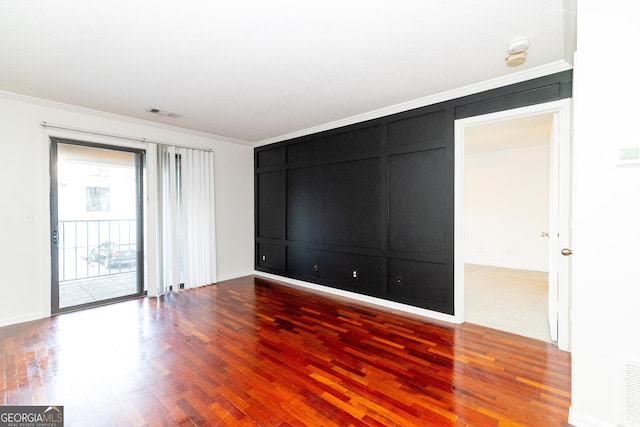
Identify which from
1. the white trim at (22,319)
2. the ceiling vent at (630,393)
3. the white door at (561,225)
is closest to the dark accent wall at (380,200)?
the white door at (561,225)

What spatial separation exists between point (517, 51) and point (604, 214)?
5.09 feet

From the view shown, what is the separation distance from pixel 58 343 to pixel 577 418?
14.1ft

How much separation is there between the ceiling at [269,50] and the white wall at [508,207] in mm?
3660

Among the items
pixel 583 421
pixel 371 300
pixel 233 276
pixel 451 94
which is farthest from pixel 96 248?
pixel 583 421

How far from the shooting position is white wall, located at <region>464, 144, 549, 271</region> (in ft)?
19.5

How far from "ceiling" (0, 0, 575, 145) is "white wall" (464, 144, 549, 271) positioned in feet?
12.0

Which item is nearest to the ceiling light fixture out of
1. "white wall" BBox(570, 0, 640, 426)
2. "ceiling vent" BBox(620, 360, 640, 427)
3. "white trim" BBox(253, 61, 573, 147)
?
"white trim" BBox(253, 61, 573, 147)

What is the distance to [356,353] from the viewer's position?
101 inches

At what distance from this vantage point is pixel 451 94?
323cm

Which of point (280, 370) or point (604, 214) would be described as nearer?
point (604, 214)

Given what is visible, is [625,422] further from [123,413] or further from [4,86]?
[4,86]

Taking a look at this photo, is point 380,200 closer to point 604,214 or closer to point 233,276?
point 604,214

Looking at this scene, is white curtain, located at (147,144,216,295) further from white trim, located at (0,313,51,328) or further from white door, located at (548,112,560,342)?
white door, located at (548,112,560,342)

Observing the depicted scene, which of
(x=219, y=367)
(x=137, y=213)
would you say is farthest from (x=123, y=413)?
(x=137, y=213)
